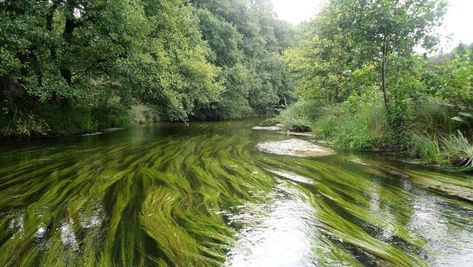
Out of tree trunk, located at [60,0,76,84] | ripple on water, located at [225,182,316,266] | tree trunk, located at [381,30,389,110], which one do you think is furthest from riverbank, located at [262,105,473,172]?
tree trunk, located at [60,0,76,84]

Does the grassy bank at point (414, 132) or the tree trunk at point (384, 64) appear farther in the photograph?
the tree trunk at point (384, 64)

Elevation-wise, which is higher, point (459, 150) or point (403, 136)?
point (403, 136)

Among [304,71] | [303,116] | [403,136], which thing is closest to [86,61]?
[303,116]

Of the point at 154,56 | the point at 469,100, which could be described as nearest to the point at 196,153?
the point at 469,100

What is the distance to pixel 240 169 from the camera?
4.83 m

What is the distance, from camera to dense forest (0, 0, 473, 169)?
6.06 m

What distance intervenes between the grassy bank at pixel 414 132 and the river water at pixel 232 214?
753mm

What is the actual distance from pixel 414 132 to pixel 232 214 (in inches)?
196

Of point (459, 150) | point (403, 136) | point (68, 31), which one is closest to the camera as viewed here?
point (459, 150)

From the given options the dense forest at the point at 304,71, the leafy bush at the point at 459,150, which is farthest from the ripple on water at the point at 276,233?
the dense forest at the point at 304,71

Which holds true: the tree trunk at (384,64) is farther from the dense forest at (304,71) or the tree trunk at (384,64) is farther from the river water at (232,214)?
the river water at (232,214)

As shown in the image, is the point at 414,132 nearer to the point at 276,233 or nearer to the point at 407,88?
the point at 407,88

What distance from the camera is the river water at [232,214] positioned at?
2.10 m

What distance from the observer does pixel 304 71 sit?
43.8 feet
